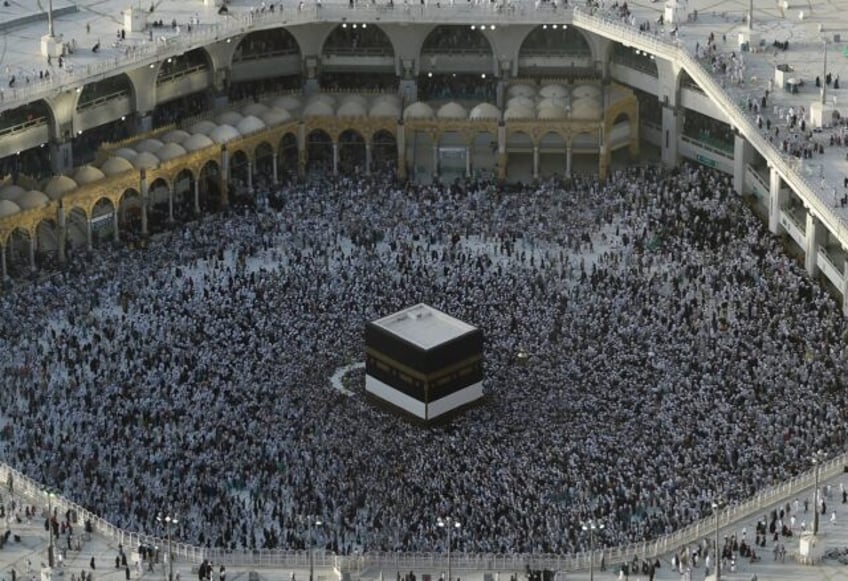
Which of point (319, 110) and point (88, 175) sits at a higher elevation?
point (319, 110)

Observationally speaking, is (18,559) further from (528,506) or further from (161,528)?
(528,506)

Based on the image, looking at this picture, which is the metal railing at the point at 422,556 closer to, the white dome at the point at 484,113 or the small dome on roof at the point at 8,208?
the small dome on roof at the point at 8,208

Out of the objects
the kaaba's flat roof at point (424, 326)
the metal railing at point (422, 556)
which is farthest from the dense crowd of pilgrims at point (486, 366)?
the kaaba's flat roof at point (424, 326)

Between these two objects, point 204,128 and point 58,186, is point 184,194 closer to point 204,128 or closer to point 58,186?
point 204,128

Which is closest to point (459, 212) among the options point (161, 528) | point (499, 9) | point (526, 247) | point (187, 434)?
point (526, 247)

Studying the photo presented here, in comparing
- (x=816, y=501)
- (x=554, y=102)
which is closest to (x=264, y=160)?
(x=554, y=102)
